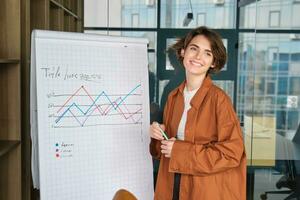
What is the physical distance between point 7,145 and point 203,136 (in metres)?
1.06

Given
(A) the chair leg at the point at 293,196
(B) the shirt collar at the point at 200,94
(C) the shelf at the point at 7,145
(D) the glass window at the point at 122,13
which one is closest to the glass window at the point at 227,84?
(D) the glass window at the point at 122,13

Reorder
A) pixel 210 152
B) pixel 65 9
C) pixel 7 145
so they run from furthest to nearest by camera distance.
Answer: pixel 65 9 → pixel 7 145 → pixel 210 152

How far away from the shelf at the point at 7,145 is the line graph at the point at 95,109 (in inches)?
11.7

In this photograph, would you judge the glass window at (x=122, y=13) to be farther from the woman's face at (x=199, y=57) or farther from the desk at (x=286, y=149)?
the woman's face at (x=199, y=57)

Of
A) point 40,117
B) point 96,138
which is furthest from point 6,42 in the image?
point 96,138

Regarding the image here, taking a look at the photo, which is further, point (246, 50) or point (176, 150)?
point (246, 50)

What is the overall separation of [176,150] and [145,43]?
A: 79cm

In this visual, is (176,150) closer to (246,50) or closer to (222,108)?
(222,108)

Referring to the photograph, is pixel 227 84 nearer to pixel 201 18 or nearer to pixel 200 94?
pixel 201 18

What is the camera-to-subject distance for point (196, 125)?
158cm

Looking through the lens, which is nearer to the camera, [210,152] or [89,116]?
[210,152]

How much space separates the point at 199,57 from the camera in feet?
5.22

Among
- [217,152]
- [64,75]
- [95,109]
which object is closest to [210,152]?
[217,152]

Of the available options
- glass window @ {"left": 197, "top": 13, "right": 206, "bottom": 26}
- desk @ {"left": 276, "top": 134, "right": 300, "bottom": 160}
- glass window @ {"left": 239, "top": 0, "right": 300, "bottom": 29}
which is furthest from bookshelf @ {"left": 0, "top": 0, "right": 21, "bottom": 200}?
desk @ {"left": 276, "top": 134, "right": 300, "bottom": 160}
